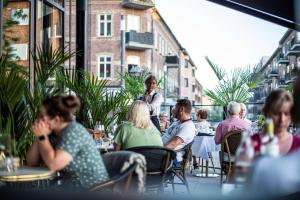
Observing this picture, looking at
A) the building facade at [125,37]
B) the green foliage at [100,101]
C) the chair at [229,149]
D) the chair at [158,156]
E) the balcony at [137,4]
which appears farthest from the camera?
the balcony at [137,4]

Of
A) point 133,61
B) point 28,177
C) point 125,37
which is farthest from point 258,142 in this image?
point 133,61

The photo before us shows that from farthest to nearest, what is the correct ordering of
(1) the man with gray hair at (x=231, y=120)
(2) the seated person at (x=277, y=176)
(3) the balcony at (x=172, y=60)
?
(3) the balcony at (x=172, y=60) < (1) the man with gray hair at (x=231, y=120) < (2) the seated person at (x=277, y=176)

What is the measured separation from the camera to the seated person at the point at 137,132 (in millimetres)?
3496

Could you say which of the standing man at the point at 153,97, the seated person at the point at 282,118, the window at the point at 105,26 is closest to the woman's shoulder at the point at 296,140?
the seated person at the point at 282,118

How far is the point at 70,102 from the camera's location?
2141mm

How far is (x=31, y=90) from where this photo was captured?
380 centimetres

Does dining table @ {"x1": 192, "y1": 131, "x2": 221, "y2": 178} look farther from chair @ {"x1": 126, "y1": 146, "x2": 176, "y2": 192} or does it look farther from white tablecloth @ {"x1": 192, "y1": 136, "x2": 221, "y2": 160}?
chair @ {"x1": 126, "y1": 146, "x2": 176, "y2": 192}

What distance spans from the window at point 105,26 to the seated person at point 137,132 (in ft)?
79.2

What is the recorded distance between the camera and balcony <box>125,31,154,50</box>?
2959cm

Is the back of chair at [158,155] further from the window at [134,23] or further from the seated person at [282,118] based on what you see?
the window at [134,23]

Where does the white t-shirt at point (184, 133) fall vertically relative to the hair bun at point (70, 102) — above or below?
below

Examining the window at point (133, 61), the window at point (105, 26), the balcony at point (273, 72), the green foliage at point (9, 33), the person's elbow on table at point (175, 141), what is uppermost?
the window at point (105, 26)

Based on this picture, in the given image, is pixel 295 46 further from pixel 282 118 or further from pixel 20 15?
pixel 20 15

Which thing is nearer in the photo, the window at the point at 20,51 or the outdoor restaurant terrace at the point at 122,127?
the outdoor restaurant terrace at the point at 122,127
